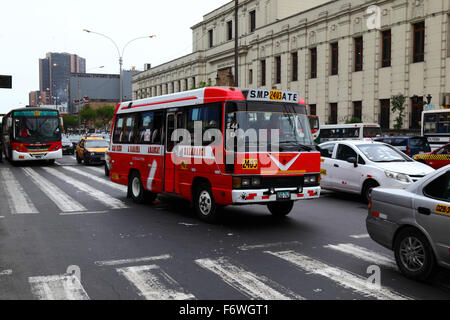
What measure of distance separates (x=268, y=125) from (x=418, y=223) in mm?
3980

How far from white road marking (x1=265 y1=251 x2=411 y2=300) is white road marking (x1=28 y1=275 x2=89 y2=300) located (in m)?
2.89

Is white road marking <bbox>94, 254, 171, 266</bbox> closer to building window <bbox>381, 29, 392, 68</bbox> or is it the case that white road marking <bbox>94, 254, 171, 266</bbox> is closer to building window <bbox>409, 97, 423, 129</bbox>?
building window <bbox>409, 97, 423, 129</bbox>

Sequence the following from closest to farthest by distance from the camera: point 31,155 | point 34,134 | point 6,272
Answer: point 6,272
point 31,155
point 34,134

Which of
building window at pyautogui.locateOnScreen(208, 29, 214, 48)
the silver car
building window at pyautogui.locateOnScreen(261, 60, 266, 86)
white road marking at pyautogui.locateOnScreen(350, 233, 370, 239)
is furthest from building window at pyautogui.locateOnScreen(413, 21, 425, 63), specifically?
building window at pyautogui.locateOnScreen(208, 29, 214, 48)

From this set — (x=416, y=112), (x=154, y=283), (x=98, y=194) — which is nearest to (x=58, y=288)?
(x=154, y=283)

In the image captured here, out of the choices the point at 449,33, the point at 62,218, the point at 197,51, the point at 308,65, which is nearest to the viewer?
the point at 62,218

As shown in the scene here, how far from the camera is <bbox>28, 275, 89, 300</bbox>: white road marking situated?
5145 millimetres

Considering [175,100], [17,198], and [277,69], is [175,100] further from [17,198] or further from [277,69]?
[277,69]

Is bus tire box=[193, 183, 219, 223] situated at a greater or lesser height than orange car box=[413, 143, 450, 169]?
lesser

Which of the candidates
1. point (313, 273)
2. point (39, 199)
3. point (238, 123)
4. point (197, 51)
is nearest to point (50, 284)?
point (313, 273)

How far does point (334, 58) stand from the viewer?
40500mm

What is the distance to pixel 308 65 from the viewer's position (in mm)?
43156
